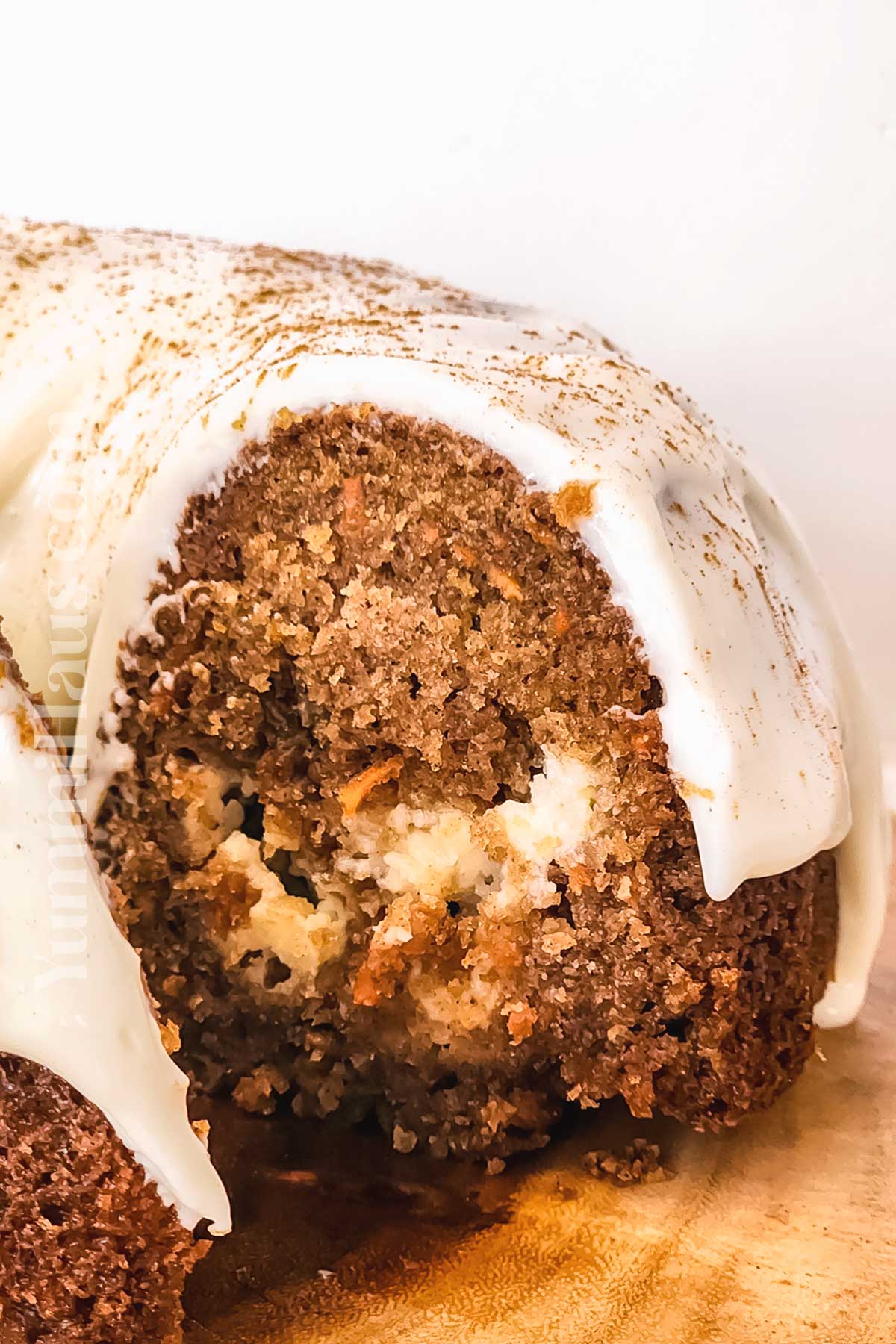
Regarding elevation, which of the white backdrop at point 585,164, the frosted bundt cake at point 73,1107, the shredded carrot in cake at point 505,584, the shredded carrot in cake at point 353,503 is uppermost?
the white backdrop at point 585,164

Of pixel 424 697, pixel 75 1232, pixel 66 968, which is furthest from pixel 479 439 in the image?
pixel 75 1232

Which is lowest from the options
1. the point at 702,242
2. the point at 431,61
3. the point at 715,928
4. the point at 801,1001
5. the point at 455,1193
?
the point at 455,1193

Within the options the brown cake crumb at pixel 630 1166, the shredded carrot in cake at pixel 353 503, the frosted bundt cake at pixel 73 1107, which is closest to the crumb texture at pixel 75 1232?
the frosted bundt cake at pixel 73 1107

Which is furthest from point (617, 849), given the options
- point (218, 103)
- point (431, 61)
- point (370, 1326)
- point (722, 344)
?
point (218, 103)

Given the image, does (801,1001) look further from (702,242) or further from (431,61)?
(431,61)

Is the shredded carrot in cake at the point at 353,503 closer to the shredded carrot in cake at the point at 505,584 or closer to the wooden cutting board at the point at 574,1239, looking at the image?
the shredded carrot in cake at the point at 505,584

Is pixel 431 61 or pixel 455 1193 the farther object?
pixel 431 61

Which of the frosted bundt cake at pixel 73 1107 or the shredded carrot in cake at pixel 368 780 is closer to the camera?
the frosted bundt cake at pixel 73 1107
